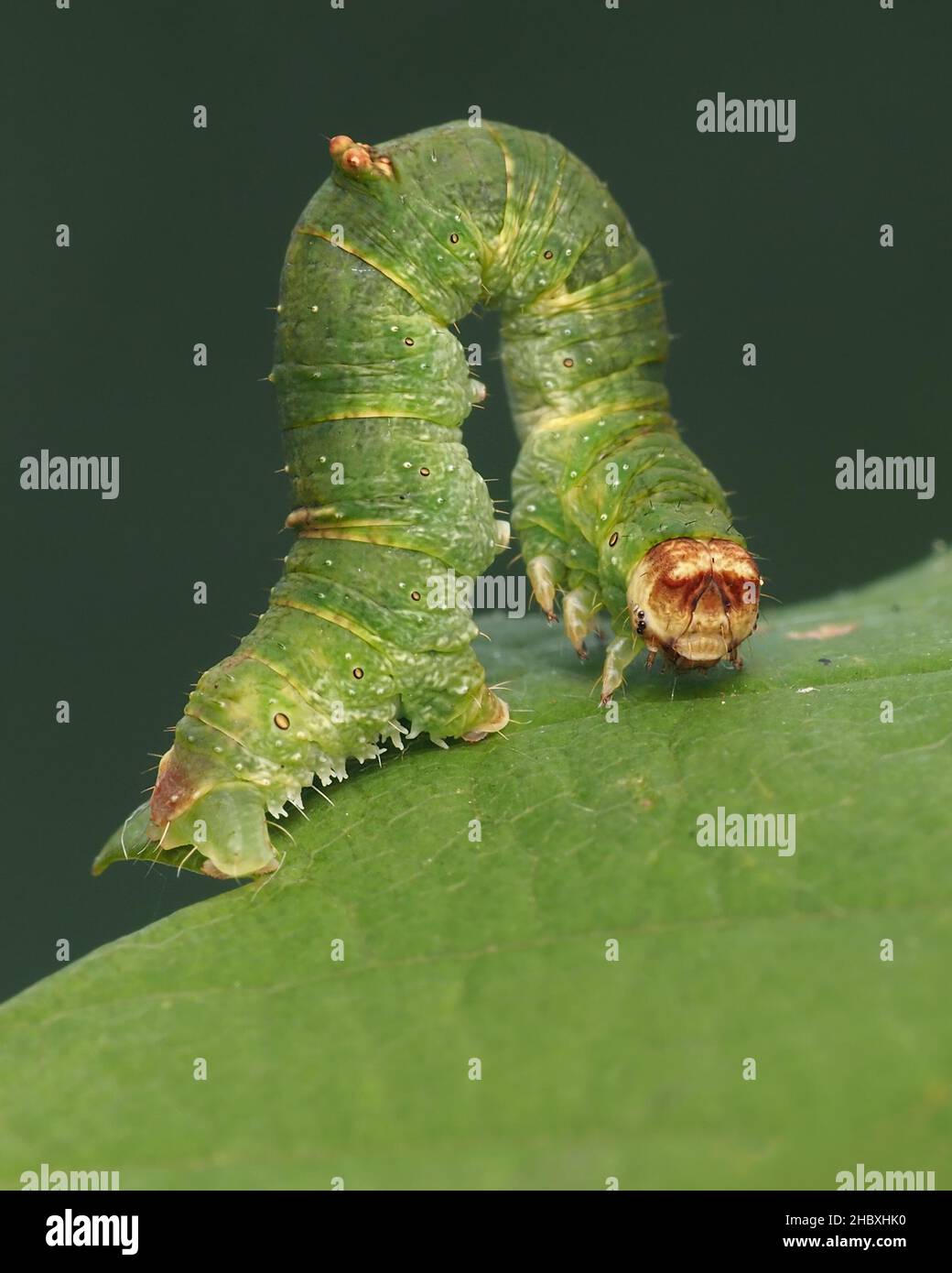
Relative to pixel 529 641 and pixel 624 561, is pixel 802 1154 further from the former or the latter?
pixel 529 641

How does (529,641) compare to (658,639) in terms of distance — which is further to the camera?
(529,641)

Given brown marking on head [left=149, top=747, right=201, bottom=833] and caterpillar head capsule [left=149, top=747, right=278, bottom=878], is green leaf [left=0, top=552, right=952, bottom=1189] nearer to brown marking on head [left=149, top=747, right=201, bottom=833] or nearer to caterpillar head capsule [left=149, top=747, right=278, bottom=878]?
caterpillar head capsule [left=149, top=747, right=278, bottom=878]

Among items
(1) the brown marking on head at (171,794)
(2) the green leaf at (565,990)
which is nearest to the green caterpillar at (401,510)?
(1) the brown marking on head at (171,794)

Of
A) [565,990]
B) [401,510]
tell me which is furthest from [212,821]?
[565,990]

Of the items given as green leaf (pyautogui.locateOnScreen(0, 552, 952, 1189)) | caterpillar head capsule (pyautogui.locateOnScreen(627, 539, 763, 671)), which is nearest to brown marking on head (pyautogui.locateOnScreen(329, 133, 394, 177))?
caterpillar head capsule (pyautogui.locateOnScreen(627, 539, 763, 671))

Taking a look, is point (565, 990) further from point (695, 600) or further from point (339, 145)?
point (339, 145)

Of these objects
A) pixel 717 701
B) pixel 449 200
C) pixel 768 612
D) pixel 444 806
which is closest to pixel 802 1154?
pixel 444 806
